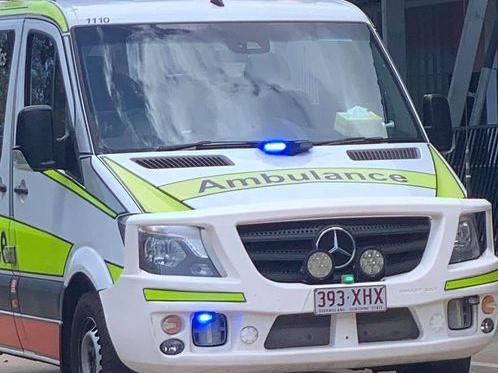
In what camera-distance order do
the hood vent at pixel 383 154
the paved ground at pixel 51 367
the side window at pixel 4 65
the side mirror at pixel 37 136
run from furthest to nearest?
the paved ground at pixel 51 367 < the side window at pixel 4 65 < the hood vent at pixel 383 154 < the side mirror at pixel 37 136

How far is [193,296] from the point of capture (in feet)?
22.2

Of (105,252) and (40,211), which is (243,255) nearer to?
(105,252)

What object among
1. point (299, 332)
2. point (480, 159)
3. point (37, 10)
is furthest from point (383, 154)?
point (480, 159)

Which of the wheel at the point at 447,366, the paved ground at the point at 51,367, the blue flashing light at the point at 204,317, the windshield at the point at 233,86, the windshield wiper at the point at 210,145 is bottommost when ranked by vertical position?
the paved ground at the point at 51,367

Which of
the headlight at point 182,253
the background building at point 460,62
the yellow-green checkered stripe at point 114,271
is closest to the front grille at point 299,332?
the headlight at point 182,253

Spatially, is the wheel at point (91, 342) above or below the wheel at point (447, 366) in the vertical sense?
above

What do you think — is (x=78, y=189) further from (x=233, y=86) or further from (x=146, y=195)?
(x=233, y=86)

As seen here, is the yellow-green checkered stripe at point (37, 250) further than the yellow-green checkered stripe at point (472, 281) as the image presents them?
Yes

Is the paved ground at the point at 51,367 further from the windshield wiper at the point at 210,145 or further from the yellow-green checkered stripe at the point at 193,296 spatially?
the yellow-green checkered stripe at the point at 193,296

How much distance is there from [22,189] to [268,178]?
1.88 metres

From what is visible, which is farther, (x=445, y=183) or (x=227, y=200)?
(x=445, y=183)

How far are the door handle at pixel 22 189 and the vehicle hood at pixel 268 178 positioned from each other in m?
1.04

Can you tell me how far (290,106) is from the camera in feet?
26.0

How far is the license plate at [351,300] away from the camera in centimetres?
687
